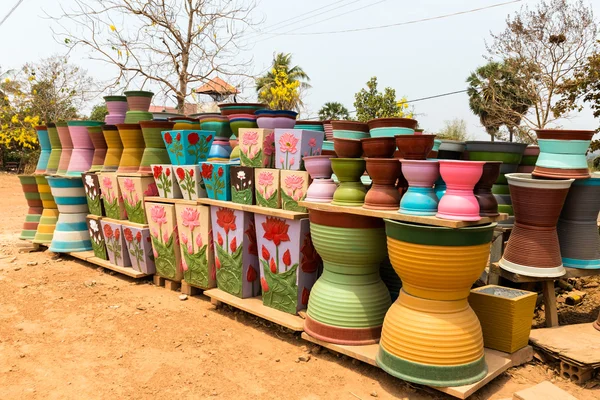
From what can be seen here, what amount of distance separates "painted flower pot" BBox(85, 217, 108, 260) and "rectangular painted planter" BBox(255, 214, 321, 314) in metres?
2.88

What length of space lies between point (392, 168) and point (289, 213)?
995mm

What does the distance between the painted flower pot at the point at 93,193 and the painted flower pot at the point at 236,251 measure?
Result: 2.31 m

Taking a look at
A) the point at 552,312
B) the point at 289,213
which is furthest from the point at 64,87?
the point at 552,312

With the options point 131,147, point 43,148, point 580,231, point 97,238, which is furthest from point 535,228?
point 43,148

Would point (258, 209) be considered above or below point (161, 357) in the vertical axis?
above

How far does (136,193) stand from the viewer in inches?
203

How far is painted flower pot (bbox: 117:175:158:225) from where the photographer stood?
16.8 ft

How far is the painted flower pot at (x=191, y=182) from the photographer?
14.6 ft

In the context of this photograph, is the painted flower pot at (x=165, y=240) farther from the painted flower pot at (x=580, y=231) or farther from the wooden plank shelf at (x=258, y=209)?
the painted flower pot at (x=580, y=231)

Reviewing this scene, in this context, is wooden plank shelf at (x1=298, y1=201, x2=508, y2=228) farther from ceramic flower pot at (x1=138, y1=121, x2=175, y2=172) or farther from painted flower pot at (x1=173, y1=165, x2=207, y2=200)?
ceramic flower pot at (x1=138, y1=121, x2=175, y2=172)

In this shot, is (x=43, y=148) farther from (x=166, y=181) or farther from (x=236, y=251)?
(x=236, y=251)

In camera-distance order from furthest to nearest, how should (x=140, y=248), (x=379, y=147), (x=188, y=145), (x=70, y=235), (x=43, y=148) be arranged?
(x=43, y=148) < (x=70, y=235) < (x=140, y=248) < (x=188, y=145) < (x=379, y=147)

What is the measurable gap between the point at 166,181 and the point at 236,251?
4.39ft

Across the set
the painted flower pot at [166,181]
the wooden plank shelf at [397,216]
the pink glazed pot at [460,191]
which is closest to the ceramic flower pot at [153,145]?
the painted flower pot at [166,181]
